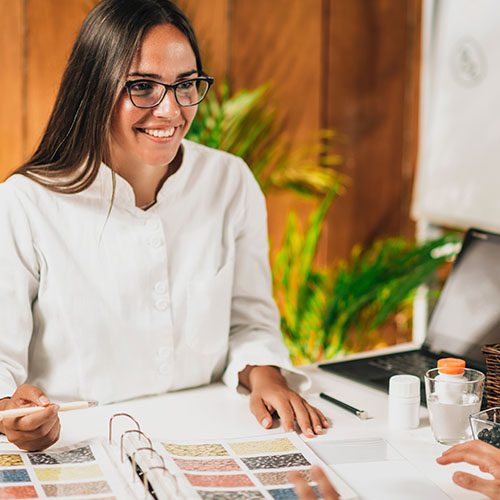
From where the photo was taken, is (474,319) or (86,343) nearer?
(86,343)

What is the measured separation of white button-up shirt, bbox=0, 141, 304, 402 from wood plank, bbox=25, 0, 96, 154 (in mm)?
1373

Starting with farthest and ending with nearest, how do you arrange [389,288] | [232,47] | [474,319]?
[232,47] < [389,288] < [474,319]

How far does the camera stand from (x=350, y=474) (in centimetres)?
142

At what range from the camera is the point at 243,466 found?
1.42m

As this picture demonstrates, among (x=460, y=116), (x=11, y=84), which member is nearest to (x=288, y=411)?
(x=460, y=116)

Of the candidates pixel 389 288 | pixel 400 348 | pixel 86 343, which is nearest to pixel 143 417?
pixel 86 343

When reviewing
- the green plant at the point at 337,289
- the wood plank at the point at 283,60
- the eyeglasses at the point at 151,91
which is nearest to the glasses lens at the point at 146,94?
the eyeglasses at the point at 151,91

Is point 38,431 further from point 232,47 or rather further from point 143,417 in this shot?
point 232,47

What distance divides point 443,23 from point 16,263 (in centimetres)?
206

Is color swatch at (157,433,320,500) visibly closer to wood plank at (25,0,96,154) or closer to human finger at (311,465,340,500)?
human finger at (311,465,340,500)

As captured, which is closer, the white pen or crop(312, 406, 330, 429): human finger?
the white pen

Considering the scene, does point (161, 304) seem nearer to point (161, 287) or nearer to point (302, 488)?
point (161, 287)

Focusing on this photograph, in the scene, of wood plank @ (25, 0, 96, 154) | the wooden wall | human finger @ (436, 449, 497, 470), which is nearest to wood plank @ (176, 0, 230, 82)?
the wooden wall

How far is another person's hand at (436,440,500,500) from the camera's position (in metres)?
1.34
